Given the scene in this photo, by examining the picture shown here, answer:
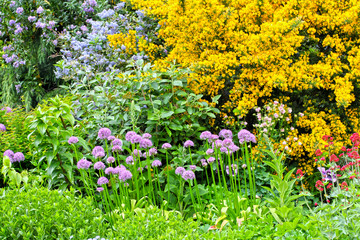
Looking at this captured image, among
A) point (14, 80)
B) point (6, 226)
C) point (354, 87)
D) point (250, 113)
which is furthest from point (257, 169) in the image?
point (14, 80)

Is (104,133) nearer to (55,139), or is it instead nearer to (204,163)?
(55,139)

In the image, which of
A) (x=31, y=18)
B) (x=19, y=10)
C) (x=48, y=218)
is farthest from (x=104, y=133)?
(x=19, y=10)

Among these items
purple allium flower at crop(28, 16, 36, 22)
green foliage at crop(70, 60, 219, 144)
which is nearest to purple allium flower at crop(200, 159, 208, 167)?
green foliage at crop(70, 60, 219, 144)

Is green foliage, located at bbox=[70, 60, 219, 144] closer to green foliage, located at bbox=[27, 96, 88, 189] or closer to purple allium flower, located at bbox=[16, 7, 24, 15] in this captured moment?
green foliage, located at bbox=[27, 96, 88, 189]

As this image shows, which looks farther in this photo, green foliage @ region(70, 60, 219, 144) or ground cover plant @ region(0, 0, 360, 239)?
green foliage @ region(70, 60, 219, 144)

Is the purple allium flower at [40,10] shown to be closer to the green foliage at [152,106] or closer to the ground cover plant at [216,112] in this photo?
the ground cover plant at [216,112]

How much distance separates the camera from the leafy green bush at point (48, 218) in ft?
6.11

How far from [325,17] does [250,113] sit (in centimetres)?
133

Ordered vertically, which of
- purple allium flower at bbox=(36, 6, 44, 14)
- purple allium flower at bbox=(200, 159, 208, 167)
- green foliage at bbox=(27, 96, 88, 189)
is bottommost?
purple allium flower at bbox=(200, 159, 208, 167)

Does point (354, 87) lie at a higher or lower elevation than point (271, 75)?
lower

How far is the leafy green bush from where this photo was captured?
1.86 metres

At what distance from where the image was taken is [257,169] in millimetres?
3486

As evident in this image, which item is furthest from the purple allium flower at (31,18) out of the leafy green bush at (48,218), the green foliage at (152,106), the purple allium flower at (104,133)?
the leafy green bush at (48,218)

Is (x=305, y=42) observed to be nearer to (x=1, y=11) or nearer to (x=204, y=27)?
(x=204, y=27)
